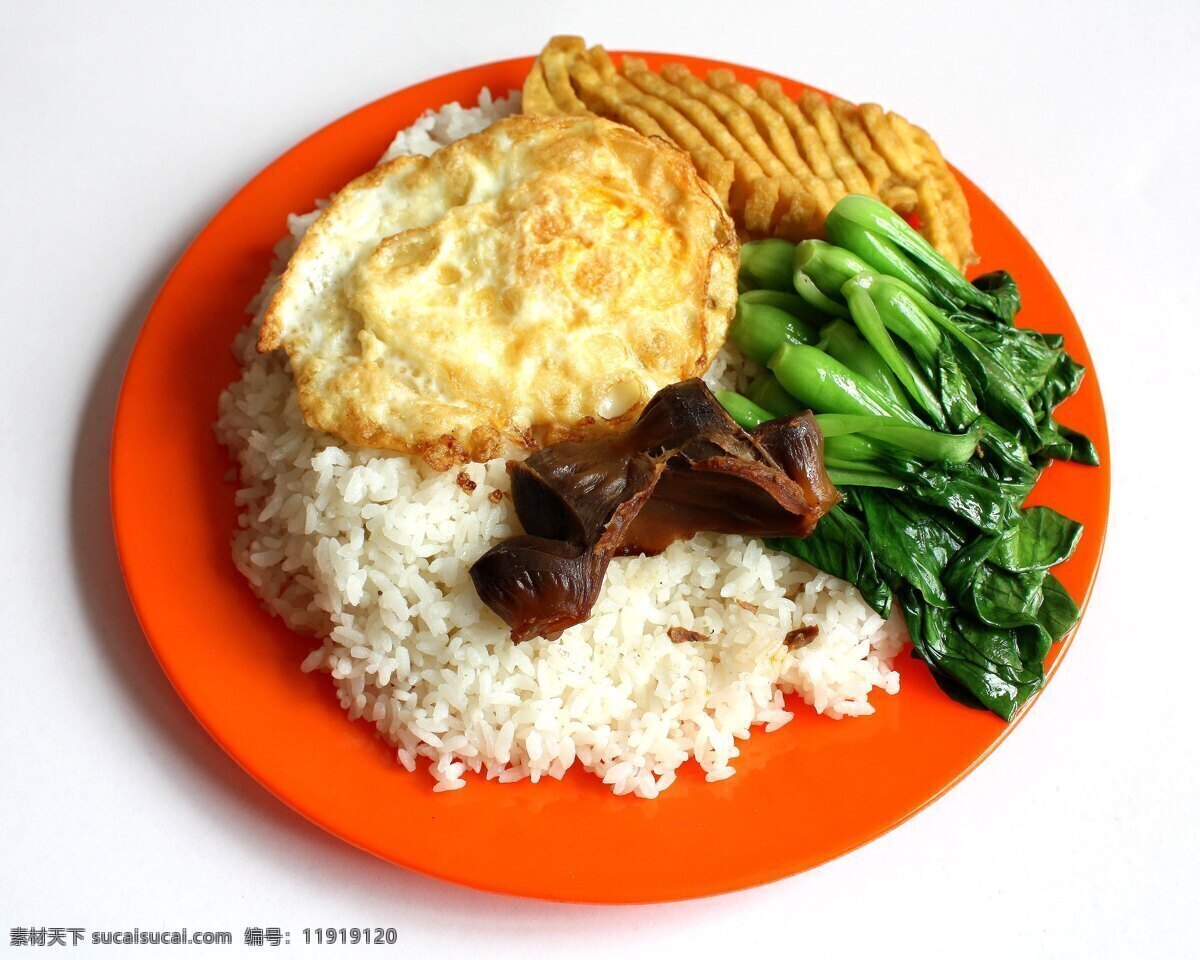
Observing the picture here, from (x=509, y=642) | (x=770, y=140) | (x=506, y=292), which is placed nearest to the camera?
(x=509, y=642)

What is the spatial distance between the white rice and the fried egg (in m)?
0.28

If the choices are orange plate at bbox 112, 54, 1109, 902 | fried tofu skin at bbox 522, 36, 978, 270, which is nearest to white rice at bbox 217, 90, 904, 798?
orange plate at bbox 112, 54, 1109, 902

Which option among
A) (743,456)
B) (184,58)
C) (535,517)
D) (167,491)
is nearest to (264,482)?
(167,491)

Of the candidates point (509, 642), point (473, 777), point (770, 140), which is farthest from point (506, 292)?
point (473, 777)

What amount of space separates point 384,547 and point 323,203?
2232mm

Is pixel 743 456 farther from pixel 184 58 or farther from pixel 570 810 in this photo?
pixel 184 58

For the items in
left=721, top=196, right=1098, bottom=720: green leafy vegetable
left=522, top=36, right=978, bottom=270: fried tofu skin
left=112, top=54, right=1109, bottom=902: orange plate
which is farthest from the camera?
left=522, top=36, right=978, bottom=270: fried tofu skin

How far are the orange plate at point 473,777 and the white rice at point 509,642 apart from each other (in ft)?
0.33

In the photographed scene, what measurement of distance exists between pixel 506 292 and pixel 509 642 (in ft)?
4.78

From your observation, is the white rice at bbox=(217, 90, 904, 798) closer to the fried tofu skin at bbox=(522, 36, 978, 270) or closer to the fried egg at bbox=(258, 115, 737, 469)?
the fried egg at bbox=(258, 115, 737, 469)

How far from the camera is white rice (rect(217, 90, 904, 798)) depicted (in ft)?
14.7

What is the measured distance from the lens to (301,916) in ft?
14.9

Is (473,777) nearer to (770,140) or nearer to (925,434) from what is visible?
(925,434)

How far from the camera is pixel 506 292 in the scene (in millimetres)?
4648
